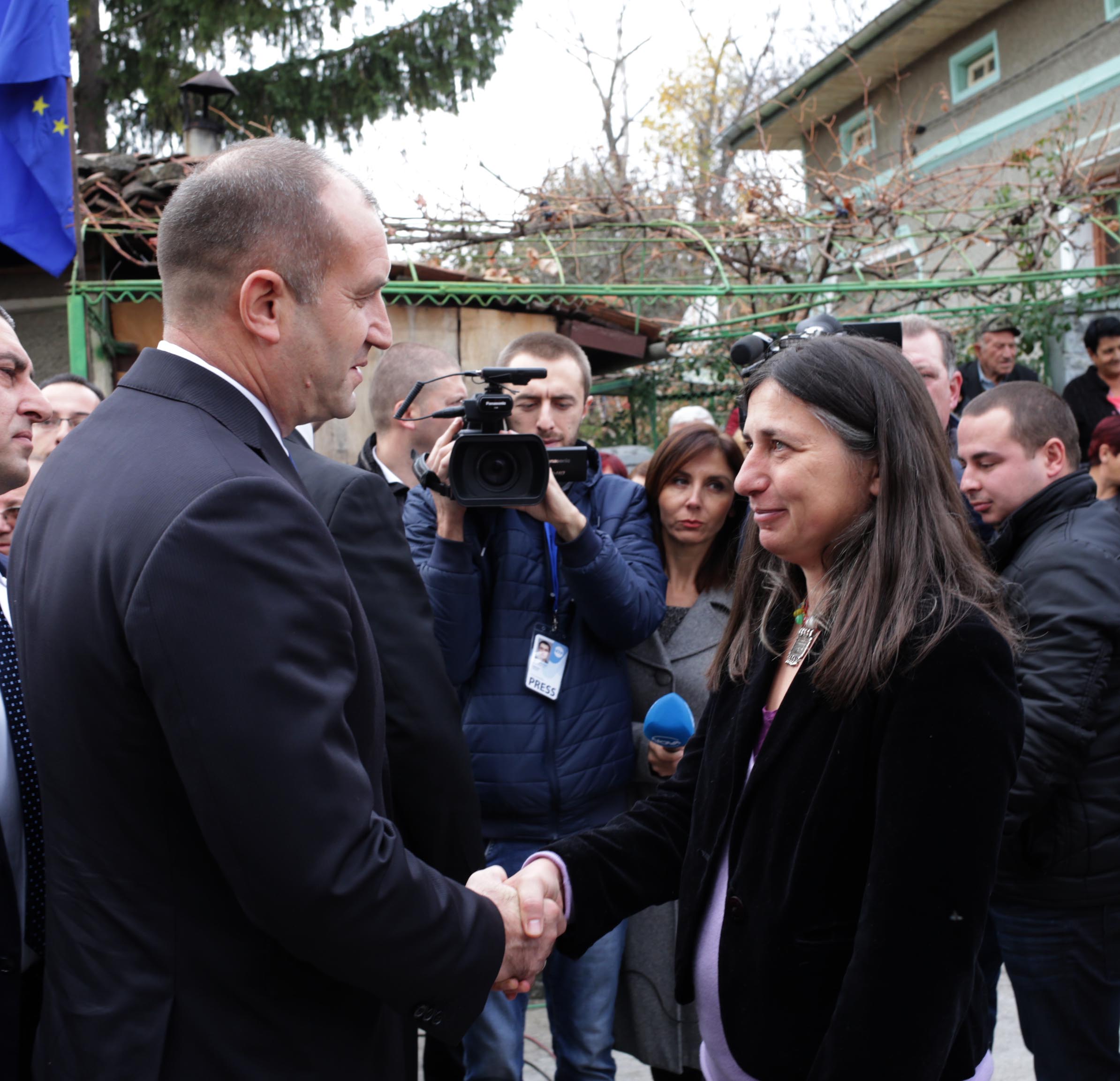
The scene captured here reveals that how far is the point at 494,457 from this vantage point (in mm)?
2863

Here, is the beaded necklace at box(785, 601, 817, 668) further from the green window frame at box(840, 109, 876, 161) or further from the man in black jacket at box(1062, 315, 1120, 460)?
the green window frame at box(840, 109, 876, 161)

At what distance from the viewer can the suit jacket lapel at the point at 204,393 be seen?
1495 mm

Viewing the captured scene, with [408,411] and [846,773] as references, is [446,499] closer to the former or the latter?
[408,411]

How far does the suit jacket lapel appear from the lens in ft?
4.91

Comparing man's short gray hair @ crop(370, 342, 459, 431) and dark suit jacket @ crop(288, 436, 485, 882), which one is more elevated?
man's short gray hair @ crop(370, 342, 459, 431)

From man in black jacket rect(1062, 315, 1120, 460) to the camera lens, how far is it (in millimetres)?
4586

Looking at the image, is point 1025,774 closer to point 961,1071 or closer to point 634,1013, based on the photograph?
point 961,1071

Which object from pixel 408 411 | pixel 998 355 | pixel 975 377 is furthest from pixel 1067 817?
pixel 998 355

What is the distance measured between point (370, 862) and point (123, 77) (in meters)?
11.6

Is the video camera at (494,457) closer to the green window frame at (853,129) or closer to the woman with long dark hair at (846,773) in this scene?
the woman with long dark hair at (846,773)

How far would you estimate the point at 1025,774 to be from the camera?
2.55 meters

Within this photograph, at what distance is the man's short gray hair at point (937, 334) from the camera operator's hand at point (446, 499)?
1709mm

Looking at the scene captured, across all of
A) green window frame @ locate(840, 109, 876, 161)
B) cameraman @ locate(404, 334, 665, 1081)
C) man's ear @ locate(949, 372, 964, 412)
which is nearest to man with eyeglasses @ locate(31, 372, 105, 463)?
cameraman @ locate(404, 334, 665, 1081)

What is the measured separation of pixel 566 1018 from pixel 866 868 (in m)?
1.68
